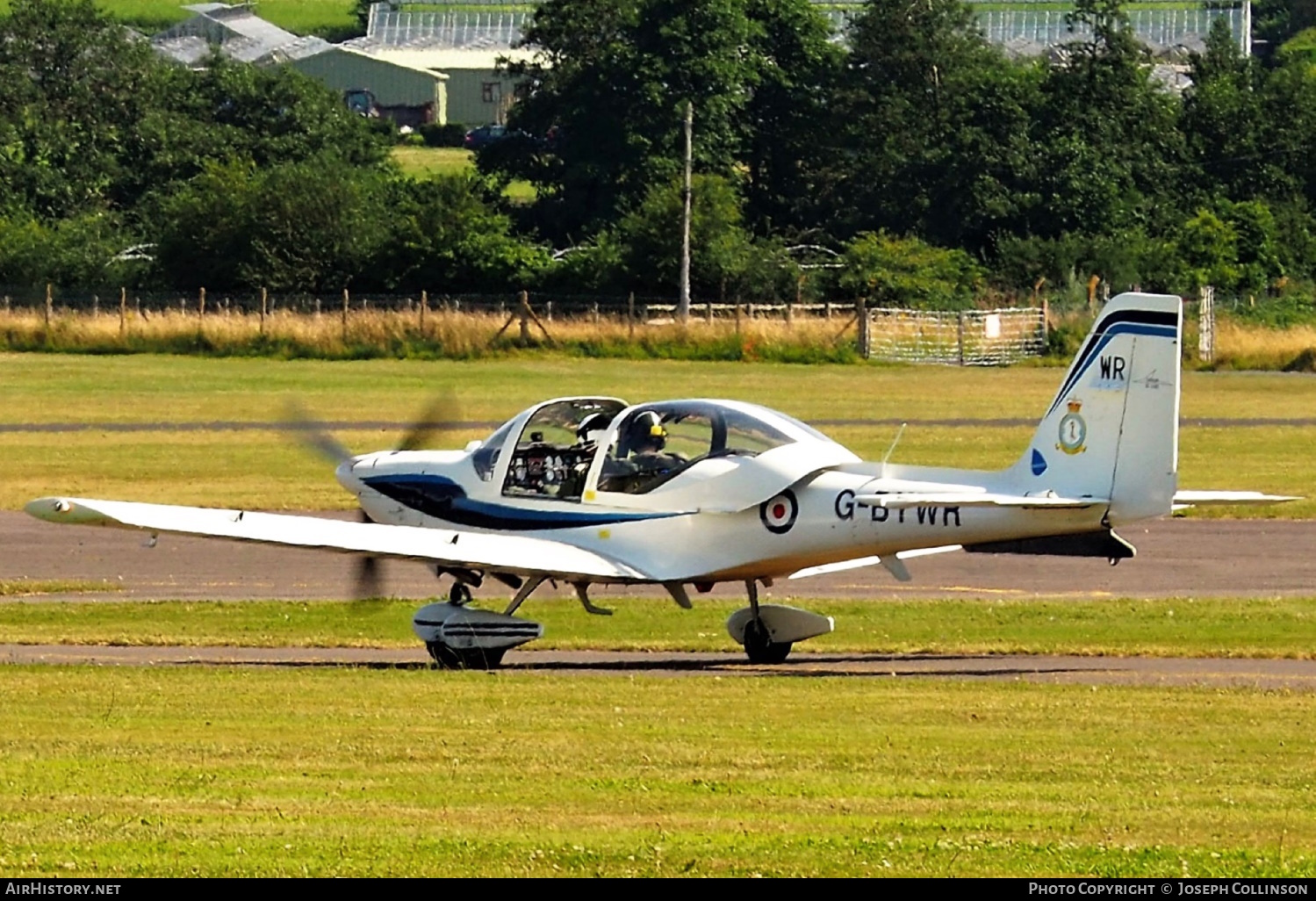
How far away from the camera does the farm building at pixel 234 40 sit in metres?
144

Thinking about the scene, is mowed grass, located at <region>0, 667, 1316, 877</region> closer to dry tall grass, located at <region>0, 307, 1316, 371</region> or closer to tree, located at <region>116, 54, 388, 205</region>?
dry tall grass, located at <region>0, 307, 1316, 371</region>

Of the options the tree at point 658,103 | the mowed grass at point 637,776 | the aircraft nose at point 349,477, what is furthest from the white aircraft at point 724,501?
the tree at point 658,103

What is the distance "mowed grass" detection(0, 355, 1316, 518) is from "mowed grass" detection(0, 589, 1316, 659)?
9.01 m

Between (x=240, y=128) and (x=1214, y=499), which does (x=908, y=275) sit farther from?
(x=1214, y=499)

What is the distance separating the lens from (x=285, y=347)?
62.8 m

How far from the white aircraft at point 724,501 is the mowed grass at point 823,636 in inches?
47.3

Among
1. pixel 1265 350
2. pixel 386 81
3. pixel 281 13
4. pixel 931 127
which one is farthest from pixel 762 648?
pixel 281 13

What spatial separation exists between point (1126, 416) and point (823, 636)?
4477 mm

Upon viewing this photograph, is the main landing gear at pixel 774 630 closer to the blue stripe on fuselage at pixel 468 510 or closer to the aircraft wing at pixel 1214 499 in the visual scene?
the blue stripe on fuselage at pixel 468 510

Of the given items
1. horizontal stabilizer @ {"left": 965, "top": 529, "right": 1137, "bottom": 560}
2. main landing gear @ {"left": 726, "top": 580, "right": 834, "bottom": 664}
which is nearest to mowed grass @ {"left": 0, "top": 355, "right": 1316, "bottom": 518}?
main landing gear @ {"left": 726, "top": 580, "right": 834, "bottom": 664}

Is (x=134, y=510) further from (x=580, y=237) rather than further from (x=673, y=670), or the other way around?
(x=580, y=237)

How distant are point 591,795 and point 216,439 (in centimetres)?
3005

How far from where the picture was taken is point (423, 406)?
155ft

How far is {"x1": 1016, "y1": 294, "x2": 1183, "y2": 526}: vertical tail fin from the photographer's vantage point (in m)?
16.2
